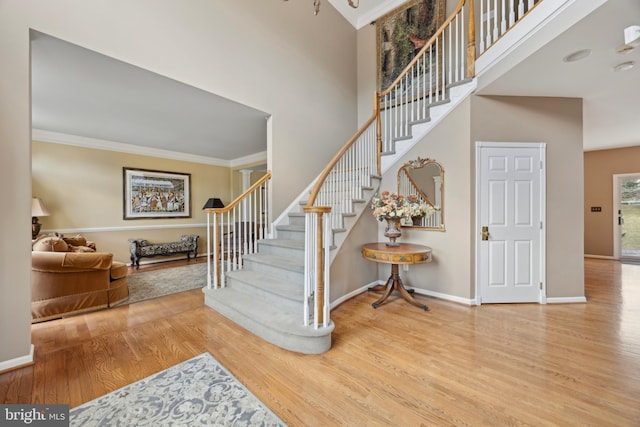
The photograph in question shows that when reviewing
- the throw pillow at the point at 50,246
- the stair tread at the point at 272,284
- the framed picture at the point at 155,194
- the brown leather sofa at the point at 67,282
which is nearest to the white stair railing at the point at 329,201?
the stair tread at the point at 272,284

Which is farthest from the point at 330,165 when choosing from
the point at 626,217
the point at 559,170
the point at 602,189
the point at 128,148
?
the point at 626,217

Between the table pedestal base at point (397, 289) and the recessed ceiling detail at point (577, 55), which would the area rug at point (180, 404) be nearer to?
the table pedestal base at point (397, 289)

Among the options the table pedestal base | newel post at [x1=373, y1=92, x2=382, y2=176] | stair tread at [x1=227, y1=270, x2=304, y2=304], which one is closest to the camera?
stair tread at [x1=227, y1=270, x2=304, y2=304]

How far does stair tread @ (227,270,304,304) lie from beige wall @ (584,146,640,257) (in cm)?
764

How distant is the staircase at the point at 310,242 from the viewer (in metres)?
2.16

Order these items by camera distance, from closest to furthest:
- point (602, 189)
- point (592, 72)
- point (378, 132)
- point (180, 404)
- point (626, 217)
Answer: point (180, 404)
point (592, 72)
point (378, 132)
point (626, 217)
point (602, 189)

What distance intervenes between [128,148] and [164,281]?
3162mm

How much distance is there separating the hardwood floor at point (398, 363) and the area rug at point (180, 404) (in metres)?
0.09

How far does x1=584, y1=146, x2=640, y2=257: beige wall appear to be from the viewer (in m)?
5.79

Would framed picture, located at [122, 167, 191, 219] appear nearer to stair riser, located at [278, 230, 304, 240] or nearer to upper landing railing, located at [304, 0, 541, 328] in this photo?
stair riser, located at [278, 230, 304, 240]

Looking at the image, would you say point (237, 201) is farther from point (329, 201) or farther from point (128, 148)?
point (128, 148)

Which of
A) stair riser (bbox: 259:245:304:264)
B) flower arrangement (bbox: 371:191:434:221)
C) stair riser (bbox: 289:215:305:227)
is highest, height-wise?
flower arrangement (bbox: 371:191:434:221)

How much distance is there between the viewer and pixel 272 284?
278cm

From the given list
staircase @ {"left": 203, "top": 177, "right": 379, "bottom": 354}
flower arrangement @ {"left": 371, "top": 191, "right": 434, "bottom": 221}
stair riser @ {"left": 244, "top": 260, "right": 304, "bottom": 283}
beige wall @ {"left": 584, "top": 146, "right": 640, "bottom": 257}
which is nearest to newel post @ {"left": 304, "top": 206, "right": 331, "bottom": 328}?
staircase @ {"left": 203, "top": 177, "right": 379, "bottom": 354}
